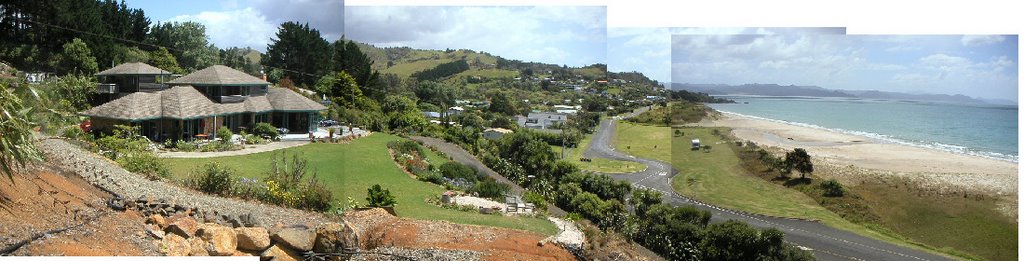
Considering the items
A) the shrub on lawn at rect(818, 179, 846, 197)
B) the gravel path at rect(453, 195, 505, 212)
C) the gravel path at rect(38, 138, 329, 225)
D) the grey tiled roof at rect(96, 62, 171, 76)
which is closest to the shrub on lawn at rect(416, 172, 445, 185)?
the gravel path at rect(453, 195, 505, 212)

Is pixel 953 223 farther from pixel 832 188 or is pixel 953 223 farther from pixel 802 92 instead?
pixel 802 92

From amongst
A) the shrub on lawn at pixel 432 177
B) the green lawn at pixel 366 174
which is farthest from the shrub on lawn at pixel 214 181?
the shrub on lawn at pixel 432 177

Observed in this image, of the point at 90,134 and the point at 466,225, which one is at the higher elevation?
the point at 90,134

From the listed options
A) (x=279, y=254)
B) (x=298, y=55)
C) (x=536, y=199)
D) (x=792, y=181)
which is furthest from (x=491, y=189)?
(x=298, y=55)

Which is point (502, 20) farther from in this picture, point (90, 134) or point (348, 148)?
point (90, 134)

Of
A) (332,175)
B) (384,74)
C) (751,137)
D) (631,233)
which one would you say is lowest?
(631,233)

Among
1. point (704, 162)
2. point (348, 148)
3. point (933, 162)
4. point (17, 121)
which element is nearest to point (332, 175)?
point (348, 148)
